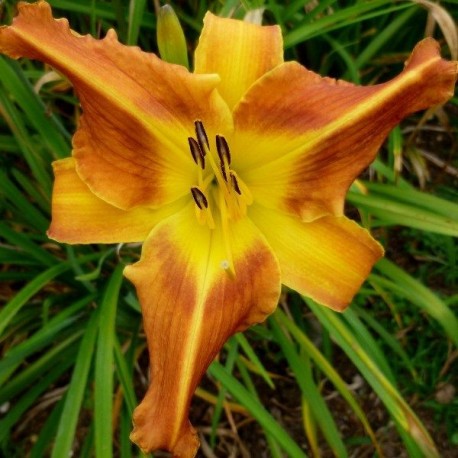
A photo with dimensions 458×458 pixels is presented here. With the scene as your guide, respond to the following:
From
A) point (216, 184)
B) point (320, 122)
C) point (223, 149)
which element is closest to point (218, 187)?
point (216, 184)

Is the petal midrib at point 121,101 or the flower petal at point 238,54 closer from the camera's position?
the petal midrib at point 121,101

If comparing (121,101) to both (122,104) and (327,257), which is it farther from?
(327,257)

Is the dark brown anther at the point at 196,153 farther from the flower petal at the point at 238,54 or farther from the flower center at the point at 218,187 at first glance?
the flower petal at the point at 238,54

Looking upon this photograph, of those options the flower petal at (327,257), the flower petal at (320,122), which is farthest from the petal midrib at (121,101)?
the flower petal at (327,257)

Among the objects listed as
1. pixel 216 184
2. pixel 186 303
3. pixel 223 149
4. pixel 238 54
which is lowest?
pixel 186 303

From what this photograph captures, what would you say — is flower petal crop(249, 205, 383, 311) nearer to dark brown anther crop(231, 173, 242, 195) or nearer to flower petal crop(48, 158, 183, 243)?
dark brown anther crop(231, 173, 242, 195)

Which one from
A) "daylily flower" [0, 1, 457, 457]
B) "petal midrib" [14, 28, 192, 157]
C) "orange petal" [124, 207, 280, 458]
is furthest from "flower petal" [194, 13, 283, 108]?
"orange petal" [124, 207, 280, 458]
